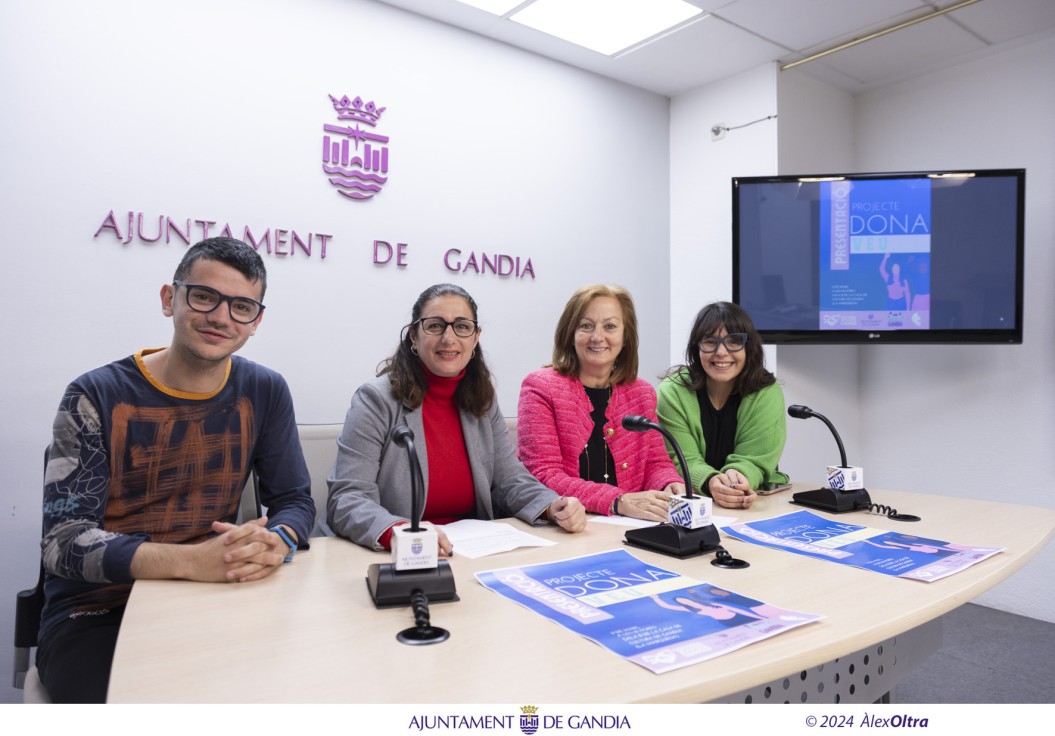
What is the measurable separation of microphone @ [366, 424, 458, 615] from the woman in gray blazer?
0.51 m

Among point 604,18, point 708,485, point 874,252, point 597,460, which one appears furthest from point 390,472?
point 874,252

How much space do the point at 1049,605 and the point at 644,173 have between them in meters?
3.06

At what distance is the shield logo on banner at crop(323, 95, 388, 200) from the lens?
9.17 ft

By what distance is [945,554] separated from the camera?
136 cm

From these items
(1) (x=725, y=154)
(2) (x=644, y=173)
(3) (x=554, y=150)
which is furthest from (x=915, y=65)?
(3) (x=554, y=150)

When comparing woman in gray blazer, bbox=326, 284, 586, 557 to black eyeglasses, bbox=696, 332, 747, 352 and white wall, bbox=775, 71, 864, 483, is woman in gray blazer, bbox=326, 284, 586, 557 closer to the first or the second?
black eyeglasses, bbox=696, 332, 747, 352

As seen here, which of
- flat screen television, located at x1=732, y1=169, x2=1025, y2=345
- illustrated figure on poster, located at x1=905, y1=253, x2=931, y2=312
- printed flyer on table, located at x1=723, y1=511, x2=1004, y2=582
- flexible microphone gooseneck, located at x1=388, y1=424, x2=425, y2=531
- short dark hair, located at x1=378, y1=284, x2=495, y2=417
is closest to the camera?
flexible microphone gooseneck, located at x1=388, y1=424, x2=425, y2=531

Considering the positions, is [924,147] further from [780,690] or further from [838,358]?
[780,690]

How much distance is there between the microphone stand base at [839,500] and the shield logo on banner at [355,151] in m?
2.15

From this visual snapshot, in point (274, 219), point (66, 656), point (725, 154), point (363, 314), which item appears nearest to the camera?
point (66, 656)

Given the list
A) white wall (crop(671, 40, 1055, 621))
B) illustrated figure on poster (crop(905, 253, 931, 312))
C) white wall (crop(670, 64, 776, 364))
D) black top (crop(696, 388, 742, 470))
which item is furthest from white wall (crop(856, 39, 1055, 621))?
black top (crop(696, 388, 742, 470))

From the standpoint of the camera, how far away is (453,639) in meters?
0.91

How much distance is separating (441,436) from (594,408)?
0.59 m
